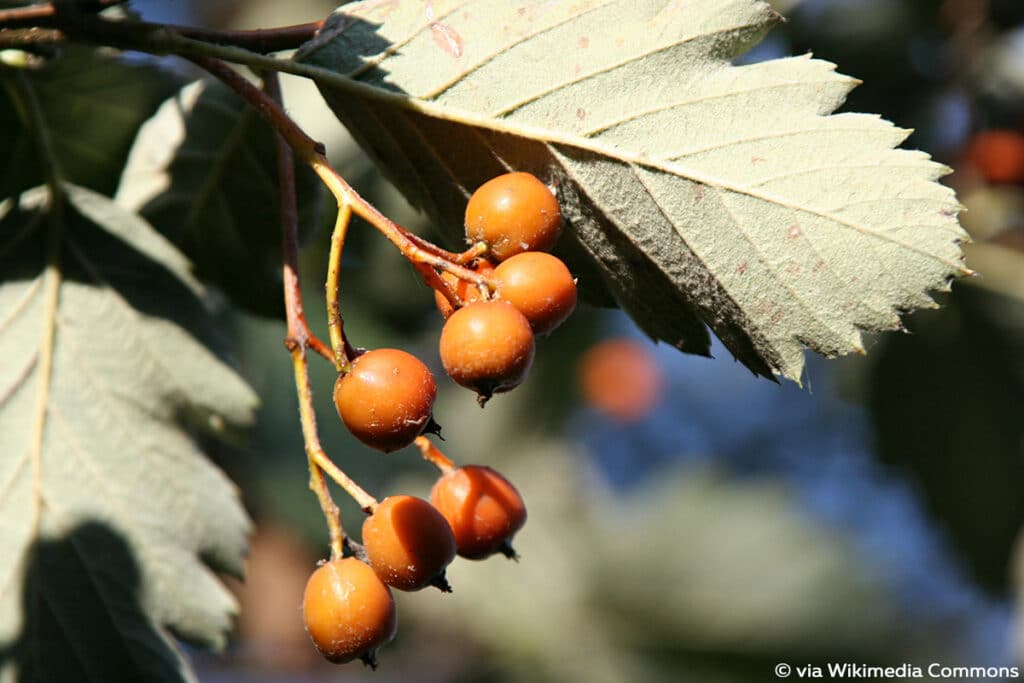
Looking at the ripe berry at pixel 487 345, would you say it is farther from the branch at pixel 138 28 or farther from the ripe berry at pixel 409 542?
the branch at pixel 138 28

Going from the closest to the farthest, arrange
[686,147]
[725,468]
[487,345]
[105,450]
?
1. [487,345]
2. [686,147]
3. [105,450]
4. [725,468]

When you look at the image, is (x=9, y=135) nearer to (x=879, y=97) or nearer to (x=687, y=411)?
(x=879, y=97)

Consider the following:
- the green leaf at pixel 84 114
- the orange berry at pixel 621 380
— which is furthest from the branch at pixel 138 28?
the orange berry at pixel 621 380

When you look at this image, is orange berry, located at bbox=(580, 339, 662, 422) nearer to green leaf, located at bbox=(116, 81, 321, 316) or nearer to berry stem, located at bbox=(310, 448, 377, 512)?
green leaf, located at bbox=(116, 81, 321, 316)

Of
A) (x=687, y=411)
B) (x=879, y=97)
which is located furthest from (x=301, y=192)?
(x=687, y=411)

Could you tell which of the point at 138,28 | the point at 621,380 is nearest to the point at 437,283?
the point at 138,28

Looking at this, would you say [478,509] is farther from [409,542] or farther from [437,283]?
[437,283]

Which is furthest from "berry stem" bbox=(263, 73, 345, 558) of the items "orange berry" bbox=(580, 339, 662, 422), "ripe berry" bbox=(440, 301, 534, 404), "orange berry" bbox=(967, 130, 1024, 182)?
"orange berry" bbox=(580, 339, 662, 422)
